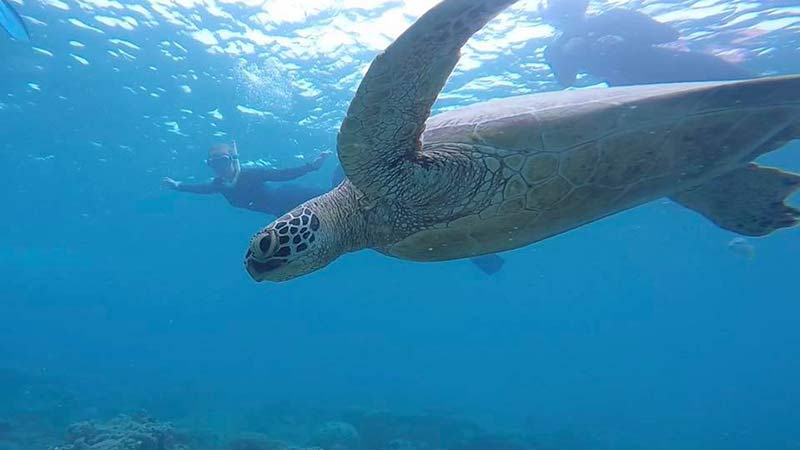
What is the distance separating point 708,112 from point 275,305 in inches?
3820

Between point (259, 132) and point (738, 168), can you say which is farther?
point (259, 132)

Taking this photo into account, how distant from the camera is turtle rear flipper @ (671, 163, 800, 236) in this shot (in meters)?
3.56

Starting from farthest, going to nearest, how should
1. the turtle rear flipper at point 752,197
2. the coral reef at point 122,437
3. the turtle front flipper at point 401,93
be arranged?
the coral reef at point 122,437
the turtle rear flipper at point 752,197
the turtle front flipper at point 401,93

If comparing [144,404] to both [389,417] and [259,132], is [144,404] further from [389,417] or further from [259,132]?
[259,132]

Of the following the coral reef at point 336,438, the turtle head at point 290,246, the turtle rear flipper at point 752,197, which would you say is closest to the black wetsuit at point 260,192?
the coral reef at point 336,438

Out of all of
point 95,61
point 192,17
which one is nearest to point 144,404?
point 95,61

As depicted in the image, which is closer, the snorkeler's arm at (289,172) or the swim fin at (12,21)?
the swim fin at (12,21)

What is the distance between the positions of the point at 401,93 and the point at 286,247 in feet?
3.37

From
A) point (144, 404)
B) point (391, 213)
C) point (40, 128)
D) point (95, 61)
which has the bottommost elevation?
point (144, 404)

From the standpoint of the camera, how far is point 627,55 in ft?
33.9

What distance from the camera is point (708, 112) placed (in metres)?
2.76

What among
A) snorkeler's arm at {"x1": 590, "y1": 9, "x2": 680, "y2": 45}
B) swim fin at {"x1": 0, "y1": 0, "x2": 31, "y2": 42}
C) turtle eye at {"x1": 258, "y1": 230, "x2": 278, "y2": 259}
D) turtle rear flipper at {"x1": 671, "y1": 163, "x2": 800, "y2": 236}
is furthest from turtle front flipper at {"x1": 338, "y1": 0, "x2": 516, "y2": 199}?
snorkeler's arm at {"x1": 590, "y1": 9, "x2": 680, "y2": 45}

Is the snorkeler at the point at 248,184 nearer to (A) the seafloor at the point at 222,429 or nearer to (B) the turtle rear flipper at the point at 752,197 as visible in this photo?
(A) the seafloor at the point at 222,429

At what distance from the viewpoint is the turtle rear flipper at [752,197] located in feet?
11.7
